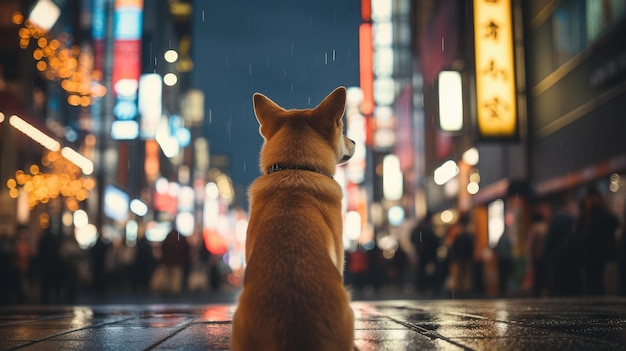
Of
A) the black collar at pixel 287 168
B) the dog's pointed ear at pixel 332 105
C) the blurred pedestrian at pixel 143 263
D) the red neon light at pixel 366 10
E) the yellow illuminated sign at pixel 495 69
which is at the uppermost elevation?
the red neon light at pixel 366 10

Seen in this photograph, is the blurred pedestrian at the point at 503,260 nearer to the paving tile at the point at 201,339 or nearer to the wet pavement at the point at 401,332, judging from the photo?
the wet pavement at the point at 401,332

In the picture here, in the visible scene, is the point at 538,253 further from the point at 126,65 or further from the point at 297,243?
the point at 126,65

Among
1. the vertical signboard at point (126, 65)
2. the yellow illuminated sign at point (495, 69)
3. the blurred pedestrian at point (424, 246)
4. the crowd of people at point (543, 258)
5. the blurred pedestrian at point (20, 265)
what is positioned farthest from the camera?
the vertical signboard at point (126, 65)

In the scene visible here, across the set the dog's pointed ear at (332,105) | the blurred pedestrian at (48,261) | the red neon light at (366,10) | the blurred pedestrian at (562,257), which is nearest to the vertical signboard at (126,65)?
the red neon light at (366,10)

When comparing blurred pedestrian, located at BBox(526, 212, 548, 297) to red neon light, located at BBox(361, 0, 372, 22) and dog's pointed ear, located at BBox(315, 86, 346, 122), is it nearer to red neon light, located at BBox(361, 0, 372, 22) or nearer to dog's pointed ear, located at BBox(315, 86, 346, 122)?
dog's pointed ear, located at BBox(315, 86, 346, 122)

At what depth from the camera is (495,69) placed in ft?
63.2

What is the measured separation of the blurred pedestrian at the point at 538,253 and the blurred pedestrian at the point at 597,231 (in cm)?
229

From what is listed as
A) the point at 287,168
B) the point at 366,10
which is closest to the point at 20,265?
the point at 287,168

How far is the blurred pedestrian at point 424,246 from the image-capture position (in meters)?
18.1

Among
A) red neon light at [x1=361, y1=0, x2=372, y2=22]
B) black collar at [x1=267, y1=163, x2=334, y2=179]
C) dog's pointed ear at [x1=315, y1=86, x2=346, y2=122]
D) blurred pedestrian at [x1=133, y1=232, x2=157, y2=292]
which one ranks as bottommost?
blurred pedestrian at [x1=133, y1=232, x2=157, y2=292]

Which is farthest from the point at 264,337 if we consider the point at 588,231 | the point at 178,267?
the point at 178,267

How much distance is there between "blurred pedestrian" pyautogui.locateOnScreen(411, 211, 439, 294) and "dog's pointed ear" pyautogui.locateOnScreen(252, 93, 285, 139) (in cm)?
1378

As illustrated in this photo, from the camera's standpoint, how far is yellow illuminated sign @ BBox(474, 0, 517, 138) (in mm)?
19203

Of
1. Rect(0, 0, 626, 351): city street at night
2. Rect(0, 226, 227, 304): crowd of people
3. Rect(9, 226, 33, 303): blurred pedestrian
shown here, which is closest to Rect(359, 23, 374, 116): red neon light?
Rect(0, 0, 626, 351): city street at night
